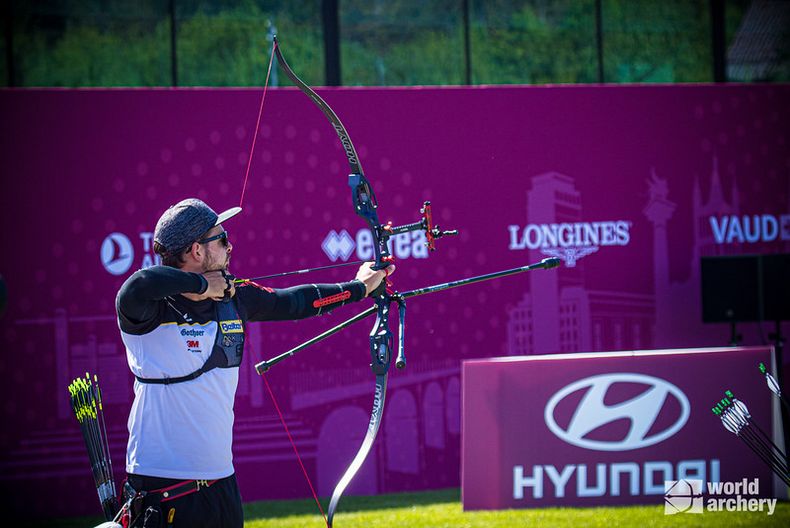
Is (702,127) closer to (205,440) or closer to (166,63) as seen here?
(166,63)

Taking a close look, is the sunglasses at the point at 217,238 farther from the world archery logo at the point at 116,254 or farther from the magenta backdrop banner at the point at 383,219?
the world archery logo at the point at 116,254

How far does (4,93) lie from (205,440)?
3.89m

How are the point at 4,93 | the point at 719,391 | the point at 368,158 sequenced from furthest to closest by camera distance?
the point at 368,158 → the point at 4,93 → the point at 719,391

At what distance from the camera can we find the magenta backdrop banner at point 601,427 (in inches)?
211

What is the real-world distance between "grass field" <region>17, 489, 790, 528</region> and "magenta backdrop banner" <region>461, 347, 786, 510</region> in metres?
0.08

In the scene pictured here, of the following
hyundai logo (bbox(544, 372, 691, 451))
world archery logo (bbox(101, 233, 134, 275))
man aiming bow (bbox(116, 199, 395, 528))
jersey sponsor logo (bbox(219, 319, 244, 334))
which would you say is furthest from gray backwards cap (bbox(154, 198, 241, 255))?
world archery logo (bbox(101, 233, 134, 275))

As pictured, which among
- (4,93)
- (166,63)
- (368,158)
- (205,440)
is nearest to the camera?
(205,440)

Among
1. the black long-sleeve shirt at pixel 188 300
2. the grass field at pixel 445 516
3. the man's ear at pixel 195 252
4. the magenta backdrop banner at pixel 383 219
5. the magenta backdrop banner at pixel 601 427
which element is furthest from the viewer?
the magenta backdrop banner at pixel 383 219

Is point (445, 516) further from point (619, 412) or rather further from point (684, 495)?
point (684, 495)

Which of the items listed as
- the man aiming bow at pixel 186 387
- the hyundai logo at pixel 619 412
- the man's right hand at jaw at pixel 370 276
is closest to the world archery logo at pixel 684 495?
the hyundai logo at pixel 619 412

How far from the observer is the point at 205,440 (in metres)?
2.87

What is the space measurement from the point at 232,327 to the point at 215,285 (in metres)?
0.21

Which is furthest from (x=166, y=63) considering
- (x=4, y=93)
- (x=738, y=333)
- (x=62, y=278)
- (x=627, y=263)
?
(x=738, y=333)

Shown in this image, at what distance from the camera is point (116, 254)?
19.9 ft
